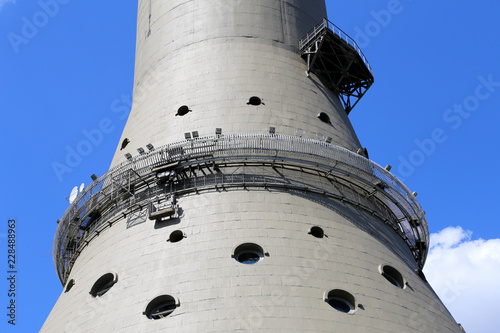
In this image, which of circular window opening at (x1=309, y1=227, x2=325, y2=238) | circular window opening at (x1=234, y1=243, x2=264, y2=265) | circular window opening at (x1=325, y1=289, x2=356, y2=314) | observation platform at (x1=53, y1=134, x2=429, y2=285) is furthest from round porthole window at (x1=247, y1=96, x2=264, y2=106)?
circular window opening at (x1=325, y1=289, x2=356, y2=314)

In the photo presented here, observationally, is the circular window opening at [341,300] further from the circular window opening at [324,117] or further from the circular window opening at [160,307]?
the circular window opening at [324,117]

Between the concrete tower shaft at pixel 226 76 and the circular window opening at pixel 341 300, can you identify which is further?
the concrete tower shaft at pixel 226 76

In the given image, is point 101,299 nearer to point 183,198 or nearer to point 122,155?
point 183,198

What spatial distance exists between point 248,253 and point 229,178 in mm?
4389

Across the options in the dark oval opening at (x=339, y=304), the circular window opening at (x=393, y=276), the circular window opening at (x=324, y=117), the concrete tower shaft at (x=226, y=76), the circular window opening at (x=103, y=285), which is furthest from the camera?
the circular window opening at (x=324, y=117)

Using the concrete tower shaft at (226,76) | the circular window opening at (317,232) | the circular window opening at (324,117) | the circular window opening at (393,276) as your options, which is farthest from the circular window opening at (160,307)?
the circular window opening at (324,117)

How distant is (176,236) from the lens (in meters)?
29.0

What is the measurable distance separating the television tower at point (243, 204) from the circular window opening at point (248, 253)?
7cm

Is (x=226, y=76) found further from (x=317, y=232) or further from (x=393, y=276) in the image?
(x=393, y=276)

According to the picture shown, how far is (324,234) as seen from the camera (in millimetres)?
29094

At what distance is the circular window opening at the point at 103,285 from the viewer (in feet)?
94.2

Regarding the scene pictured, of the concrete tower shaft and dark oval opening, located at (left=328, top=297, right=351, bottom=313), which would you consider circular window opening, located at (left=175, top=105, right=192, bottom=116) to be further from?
dark oval opening, located at (left=328, top=297, right=351, bottom=313)

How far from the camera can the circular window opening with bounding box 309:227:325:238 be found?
29089 mm

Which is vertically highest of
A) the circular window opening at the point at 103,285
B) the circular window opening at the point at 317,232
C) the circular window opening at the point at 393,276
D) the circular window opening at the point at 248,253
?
the circular window opening at the point at 317,232
